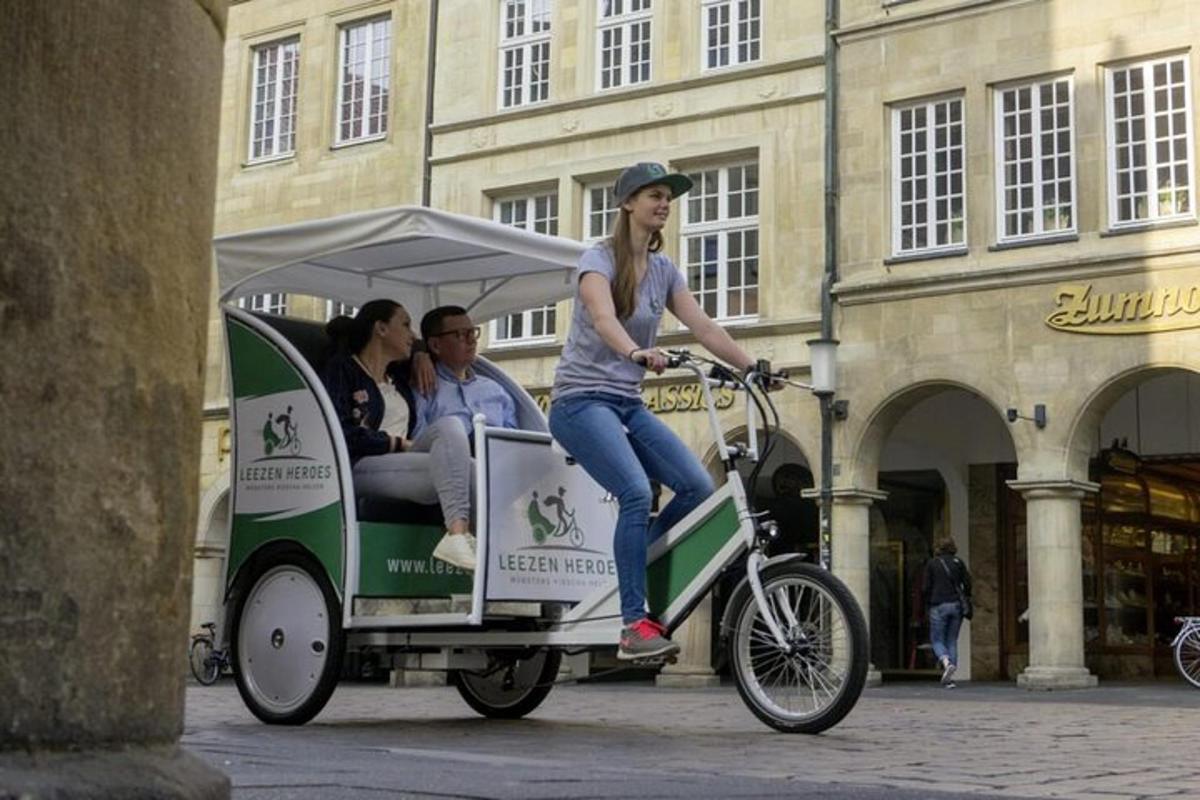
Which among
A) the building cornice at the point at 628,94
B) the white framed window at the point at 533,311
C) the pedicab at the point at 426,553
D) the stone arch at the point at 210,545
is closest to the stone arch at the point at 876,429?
the building cornice at the point at 628,94

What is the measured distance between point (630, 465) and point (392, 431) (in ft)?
6.09

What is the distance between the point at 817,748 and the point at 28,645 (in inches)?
174

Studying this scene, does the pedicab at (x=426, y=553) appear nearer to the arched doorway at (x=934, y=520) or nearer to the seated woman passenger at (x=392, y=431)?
the seated woman passenger at (x=392, y=431)

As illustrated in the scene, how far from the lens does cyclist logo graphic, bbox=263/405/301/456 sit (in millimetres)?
8141

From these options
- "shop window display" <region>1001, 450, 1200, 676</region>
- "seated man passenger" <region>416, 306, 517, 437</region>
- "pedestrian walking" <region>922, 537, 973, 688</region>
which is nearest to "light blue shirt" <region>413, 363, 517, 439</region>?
"seated man passenger" <region>416, 306, 517, 437</region>

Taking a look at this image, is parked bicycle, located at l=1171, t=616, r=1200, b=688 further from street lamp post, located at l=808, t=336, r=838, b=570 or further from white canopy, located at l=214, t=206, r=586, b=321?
white canopy, located at l=214, t=206, r=586, b=321

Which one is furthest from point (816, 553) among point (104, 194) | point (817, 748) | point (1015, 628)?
point (104, 194)

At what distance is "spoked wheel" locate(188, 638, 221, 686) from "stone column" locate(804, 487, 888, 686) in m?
7.49

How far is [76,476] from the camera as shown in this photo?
2.08 m

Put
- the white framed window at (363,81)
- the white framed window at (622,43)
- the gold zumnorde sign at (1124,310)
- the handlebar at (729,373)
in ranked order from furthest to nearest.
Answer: the white framed window at (363,81)
the white framed window at (622,43)
the gold zumnorde sign at (1124,310)
the handlebar at (729,373)

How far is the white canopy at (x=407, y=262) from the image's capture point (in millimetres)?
8188

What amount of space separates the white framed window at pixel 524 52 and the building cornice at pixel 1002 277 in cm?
645

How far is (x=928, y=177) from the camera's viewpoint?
2197 cm

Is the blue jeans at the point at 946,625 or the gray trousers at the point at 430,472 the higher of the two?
→ the gray trousers at the point at 430,472
